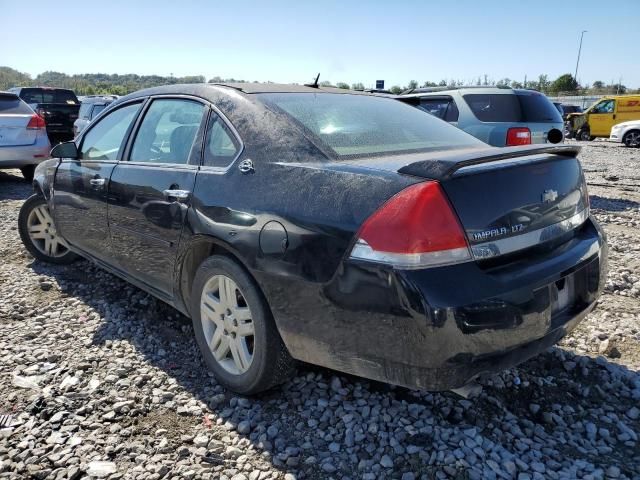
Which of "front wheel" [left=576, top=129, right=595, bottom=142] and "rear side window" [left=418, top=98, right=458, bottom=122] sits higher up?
"rear side window" [left=418, top=98, right=458, bottom=122]

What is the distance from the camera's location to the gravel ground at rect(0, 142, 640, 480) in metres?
2.16

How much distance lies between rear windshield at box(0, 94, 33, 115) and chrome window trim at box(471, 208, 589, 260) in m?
9.40

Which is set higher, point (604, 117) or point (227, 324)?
point (604, 117)

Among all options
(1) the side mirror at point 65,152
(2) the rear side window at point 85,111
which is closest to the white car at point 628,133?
(2) the rear side window at point 85,111

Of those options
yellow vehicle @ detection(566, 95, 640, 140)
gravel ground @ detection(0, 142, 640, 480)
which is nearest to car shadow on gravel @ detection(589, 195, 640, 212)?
gravel ground @ detection(0, 142, 640, 480)

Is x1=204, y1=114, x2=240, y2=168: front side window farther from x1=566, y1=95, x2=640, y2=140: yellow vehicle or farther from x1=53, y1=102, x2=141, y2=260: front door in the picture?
x1=566, y1=95, x2=640, y2=140: yellow vehicle

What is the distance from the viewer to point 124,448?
7.52 feet

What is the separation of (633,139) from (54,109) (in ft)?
66.8

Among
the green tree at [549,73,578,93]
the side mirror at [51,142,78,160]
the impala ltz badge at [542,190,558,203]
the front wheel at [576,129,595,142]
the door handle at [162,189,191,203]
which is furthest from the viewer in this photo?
the green tree at [549,73,578,93]

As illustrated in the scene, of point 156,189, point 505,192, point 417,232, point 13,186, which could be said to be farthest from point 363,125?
point 13,186

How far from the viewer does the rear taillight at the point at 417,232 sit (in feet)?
6.28

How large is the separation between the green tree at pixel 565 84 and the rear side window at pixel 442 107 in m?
54.4

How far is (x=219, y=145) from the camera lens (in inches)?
109

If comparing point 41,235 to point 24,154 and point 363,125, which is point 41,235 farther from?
point 24,154
